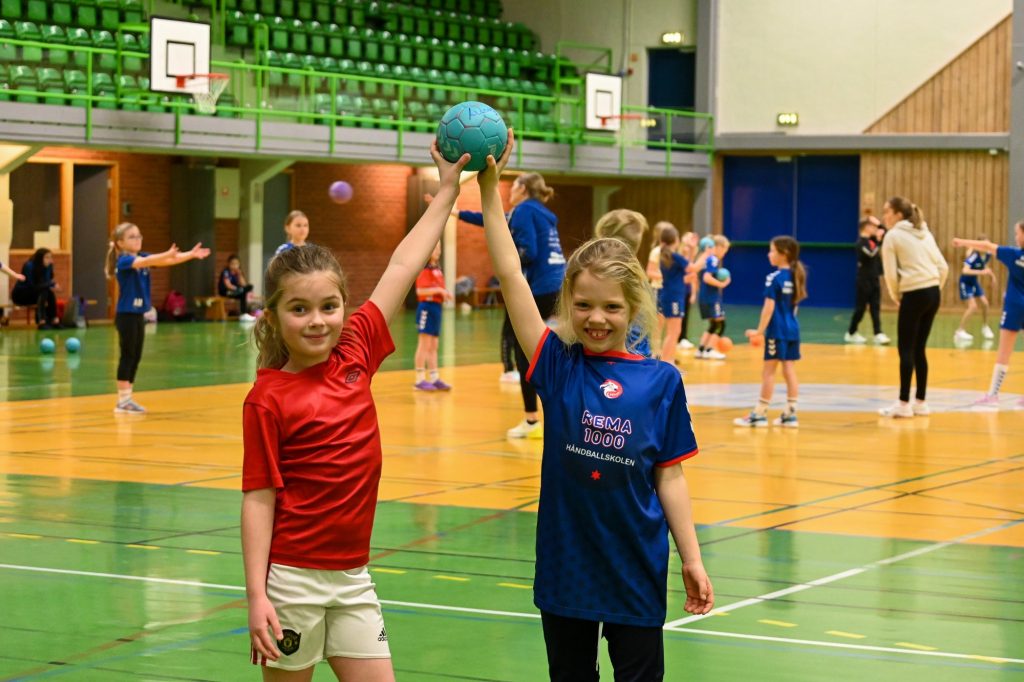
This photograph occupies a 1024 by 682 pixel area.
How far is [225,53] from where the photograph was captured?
27828mm

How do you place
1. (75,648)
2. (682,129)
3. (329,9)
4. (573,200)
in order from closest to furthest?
1. (75,648)
2. (329,9)
3. (682,129)
4. (573,200)

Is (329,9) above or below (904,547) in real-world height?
above

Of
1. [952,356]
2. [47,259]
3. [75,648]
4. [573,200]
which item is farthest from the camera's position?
[573,200]

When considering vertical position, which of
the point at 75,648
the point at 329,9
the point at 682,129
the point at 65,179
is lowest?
the point at 75,648

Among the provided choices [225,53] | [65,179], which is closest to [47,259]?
[65,179]

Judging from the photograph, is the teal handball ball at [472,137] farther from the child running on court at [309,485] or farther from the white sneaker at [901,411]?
the white sneaker at [901,411]

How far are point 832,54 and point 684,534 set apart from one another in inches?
1275

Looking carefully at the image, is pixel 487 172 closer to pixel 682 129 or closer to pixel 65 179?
pixel 65 179

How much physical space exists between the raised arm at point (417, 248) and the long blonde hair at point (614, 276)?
1.36ft

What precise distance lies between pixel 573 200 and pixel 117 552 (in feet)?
103

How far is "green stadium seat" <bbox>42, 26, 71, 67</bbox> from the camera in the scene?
23.8m

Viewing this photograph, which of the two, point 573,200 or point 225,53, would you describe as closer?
point 225,53

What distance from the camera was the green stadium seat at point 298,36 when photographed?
→ 29.6m

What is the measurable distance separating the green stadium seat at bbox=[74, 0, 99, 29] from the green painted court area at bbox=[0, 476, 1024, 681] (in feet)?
63.0
